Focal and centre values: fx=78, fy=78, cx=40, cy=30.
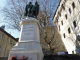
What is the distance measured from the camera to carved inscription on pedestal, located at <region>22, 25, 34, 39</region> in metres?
4.81

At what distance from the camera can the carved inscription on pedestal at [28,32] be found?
4806 mm

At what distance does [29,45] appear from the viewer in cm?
432

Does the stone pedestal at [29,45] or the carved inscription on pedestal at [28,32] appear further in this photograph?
the carved inscription on pedestal at [28,32]

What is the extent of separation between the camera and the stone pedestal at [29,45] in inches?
154

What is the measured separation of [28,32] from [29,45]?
0.92 meters

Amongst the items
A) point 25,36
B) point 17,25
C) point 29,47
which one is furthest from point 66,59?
point 17,25

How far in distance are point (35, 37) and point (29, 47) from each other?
847 mm

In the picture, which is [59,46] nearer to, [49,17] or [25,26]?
[49,17]

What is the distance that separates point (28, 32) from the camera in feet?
16.1

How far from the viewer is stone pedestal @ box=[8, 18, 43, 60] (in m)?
3.92

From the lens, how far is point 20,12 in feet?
45.4

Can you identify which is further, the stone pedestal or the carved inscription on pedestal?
the carved inscription on pedestal

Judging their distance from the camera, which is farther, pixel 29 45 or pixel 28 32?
pixel 28 32

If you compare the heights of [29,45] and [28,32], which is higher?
[28,32]
